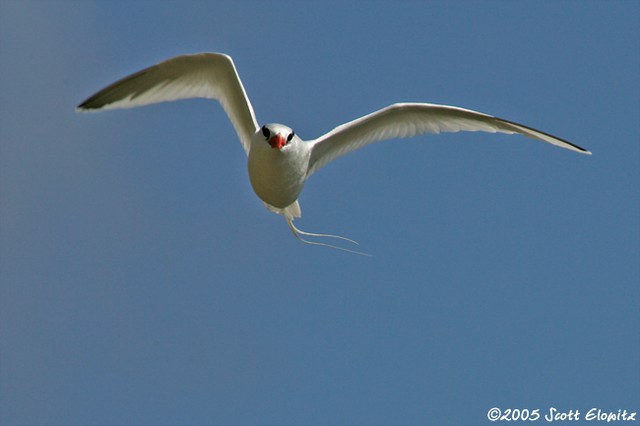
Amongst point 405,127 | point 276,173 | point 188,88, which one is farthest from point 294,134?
point 405,127

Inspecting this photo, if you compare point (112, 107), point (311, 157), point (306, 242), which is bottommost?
point (306, 242)

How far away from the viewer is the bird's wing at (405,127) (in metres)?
15.7

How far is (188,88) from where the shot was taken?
15.6 meters

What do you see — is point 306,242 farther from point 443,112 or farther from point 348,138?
point 443,112

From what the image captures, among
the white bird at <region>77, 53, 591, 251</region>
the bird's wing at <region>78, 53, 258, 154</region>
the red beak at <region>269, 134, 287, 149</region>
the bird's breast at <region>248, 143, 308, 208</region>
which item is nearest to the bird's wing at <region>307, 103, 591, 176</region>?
the white bird at <region>77, 53, 591, 251</region>

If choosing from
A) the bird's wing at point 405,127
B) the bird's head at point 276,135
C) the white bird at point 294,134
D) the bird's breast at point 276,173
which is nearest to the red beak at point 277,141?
the bird's head at point 276,135

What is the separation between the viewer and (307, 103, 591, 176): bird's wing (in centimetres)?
1568

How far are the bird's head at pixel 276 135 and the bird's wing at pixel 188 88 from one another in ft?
5.85

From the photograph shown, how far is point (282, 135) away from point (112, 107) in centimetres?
336

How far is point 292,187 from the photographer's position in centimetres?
1447

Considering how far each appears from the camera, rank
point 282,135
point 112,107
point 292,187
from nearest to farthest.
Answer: point 282,135, point 292,187, point 112,107

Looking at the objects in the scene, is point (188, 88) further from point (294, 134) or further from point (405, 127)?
point (405, 127)

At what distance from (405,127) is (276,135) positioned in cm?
346

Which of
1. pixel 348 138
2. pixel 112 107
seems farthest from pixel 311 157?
pixel 112 107
